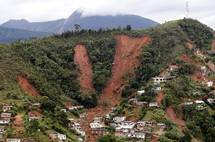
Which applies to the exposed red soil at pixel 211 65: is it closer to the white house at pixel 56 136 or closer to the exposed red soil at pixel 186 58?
the exposed red soil at pixel 186 58

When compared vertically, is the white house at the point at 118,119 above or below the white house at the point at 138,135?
above

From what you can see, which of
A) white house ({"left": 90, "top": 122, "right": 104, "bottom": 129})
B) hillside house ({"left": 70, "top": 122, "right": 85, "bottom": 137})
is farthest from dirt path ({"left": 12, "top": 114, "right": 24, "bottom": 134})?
white house ({"left": 90, "top": 122, "right": 104, "bottom": 129})

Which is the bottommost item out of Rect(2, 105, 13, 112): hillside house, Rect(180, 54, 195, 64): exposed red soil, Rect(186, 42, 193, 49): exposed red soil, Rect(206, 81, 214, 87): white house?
Rect(2, 105, 13, 112): hillside house

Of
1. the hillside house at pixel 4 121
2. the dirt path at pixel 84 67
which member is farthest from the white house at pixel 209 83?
the hillside house at pixel 4 121

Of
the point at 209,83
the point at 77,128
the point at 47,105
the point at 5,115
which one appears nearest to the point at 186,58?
the point at 209,83

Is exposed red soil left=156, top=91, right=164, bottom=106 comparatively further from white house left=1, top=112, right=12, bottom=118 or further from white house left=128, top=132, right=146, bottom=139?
white house left=1, top=112, right=12, bottom=118

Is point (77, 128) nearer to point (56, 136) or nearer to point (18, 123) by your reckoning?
point (56, 136)

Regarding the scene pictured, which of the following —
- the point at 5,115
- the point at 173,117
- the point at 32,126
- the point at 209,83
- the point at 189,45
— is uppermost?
the point at 189,45
